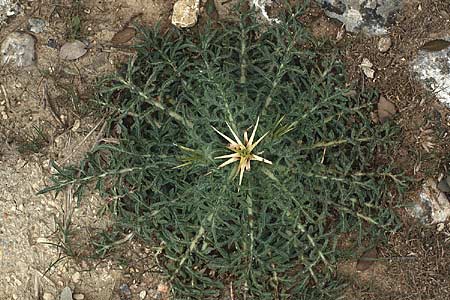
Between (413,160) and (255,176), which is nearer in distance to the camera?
(255,176)

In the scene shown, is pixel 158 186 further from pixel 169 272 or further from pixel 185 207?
pixel 169 272

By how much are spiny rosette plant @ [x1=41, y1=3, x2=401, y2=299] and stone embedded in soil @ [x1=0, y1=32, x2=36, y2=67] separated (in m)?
0.52

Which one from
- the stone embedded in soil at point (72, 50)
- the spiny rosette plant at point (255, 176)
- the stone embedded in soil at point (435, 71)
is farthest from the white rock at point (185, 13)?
the stone embedded in soil at point (435, 71)

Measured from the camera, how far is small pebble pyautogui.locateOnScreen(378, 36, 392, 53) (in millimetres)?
4035

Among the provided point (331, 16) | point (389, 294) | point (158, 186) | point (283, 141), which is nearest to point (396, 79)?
point (331, 16)

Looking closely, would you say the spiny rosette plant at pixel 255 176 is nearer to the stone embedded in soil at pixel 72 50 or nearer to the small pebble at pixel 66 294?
the stone embedded in soil at pixel 72 50

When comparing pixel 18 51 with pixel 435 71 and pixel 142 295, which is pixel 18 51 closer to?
pixel 142 295

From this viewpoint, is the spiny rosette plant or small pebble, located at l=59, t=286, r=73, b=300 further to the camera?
small pebble, located at l=59, t=286, r=73, b=300

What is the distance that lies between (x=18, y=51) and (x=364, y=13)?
81.8 inches

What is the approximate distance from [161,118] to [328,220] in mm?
1148

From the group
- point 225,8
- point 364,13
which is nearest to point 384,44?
point 364,13

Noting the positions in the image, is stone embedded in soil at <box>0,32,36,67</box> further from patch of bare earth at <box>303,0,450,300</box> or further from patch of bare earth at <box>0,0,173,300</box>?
patch of bare earth at <box>303,0,450,300</box>

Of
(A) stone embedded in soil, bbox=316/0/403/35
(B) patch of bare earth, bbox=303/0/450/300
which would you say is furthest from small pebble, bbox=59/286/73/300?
(A) stone embedded in soil, bbox=316/0/403/35

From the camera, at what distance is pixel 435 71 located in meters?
4.02
